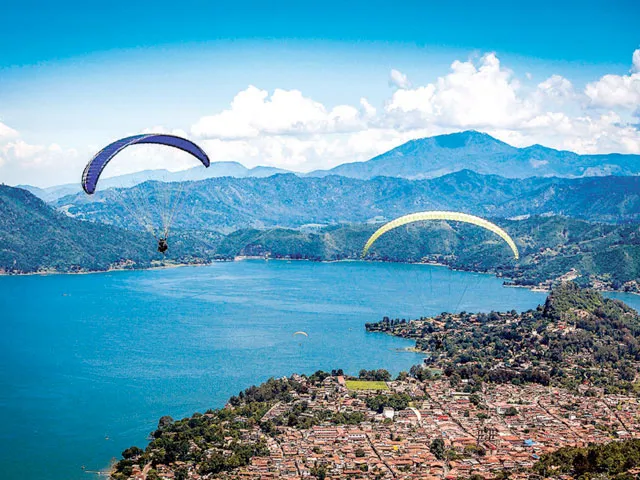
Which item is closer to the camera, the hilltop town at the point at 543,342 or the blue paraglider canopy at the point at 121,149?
the blue paraglider canopy at the point at 121,149

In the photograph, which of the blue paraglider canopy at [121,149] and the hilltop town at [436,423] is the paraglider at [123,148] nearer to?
the blue paraglider canopy at [121,149]

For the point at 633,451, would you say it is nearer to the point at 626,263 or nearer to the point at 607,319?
the point at 607,319

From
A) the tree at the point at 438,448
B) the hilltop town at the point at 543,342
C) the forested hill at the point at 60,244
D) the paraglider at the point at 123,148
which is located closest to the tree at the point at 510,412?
the hilltop town at the point at 543,342

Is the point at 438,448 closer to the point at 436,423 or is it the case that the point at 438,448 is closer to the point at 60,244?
the point at 436,423

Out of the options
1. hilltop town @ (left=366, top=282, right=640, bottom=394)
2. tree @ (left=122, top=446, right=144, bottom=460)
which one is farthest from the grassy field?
tree @ (left=122, top=446, right=144, bottom=460)

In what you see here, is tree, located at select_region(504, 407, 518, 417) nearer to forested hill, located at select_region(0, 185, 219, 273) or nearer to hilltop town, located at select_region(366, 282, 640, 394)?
hilltop town, located at select_region(366, 282, 640, 394)

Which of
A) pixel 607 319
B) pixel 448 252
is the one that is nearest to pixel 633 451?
pixel 607 319

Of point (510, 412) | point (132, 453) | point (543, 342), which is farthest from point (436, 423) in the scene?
point (543, 342)
